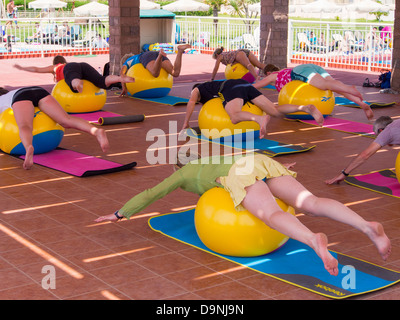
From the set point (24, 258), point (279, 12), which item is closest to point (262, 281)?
point (24, 258)

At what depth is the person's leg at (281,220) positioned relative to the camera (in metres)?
3.37

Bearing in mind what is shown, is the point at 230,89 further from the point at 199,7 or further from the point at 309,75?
the point at 199,7

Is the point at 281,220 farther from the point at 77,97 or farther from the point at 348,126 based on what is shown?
the point at 77,97

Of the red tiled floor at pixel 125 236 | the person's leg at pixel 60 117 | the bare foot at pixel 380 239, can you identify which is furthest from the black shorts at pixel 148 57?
the bare foot at pixel 380 239

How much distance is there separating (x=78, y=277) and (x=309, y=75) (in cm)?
556

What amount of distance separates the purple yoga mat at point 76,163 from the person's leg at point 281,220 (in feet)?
8.45

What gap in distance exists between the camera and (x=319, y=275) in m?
3.75

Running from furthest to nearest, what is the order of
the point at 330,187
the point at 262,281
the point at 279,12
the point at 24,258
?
the point at 279,12
the point at 330,187
the point at 24,258
the point at 262,281

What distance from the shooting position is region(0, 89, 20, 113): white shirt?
260 inches

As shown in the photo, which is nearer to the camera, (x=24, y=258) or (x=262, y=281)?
(x=262, y=281)

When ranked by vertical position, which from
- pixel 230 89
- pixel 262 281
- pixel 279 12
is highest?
pixel 279 12

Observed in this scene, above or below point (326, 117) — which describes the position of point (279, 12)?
above

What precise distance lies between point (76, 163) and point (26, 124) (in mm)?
637

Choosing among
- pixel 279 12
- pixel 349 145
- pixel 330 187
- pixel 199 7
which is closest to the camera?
pixel 330 187
